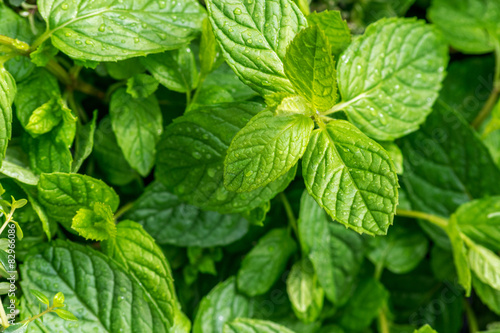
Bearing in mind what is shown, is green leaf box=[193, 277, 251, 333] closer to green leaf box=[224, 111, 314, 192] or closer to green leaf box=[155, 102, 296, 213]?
green leaf box=[155, 102, 296, 213]

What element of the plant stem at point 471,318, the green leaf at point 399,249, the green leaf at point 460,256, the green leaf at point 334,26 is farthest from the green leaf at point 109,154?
the plant stem at point 471,318

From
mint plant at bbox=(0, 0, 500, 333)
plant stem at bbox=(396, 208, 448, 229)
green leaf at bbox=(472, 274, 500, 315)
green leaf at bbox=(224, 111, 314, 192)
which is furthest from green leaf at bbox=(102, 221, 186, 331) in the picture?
green leaf at bbox=(472, 274, 500, 315)

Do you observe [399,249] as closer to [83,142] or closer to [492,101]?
[492,101]

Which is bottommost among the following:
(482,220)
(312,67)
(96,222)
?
(482,220)

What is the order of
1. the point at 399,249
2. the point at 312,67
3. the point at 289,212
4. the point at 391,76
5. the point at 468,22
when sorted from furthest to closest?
the point at 468,22 < the point at 399,249 < the point at 289,212 < the point at 391,76 < the point at 312,67

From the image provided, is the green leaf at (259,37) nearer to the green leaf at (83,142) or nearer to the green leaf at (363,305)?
the green leaf at (83,142)

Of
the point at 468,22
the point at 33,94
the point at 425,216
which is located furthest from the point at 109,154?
the point at 468,22

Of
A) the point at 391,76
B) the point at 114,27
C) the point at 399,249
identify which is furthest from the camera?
the point at 399,249
